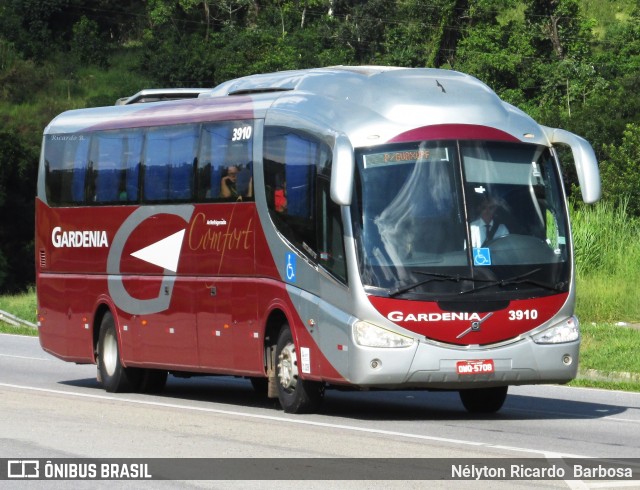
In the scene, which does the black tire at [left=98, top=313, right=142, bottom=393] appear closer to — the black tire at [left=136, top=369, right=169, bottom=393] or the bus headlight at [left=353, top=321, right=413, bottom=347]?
the black tire at [left=136, top=369, right=169, bottom=393]

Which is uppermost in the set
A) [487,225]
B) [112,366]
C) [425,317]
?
[487,225]

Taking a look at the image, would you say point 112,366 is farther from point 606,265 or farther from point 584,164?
point 606,265

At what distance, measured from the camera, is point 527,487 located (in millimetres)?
10156

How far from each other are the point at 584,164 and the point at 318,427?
3913 millimetres

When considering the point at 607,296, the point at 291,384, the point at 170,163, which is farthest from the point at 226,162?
the point at 607,296

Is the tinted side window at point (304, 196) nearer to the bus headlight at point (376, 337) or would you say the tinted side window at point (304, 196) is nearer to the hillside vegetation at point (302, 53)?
the bus headlight at point (376, 337)

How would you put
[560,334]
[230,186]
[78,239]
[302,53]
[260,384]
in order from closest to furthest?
[560,334]
[230,186]
[260,384]
[78,239]
[302,53]

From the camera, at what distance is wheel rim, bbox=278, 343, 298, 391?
16.0 m

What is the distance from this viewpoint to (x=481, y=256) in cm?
1493

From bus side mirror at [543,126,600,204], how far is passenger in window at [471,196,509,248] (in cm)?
94

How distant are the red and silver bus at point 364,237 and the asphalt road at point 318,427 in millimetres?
512

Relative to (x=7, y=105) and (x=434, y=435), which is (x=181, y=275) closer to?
(x=434, y=435)

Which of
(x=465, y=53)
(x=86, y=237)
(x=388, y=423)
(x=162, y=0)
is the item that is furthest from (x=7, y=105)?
(x=388, y=423)

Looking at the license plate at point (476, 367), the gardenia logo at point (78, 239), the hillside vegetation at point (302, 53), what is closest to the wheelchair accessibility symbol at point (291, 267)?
the license plate at point (476, 367)
